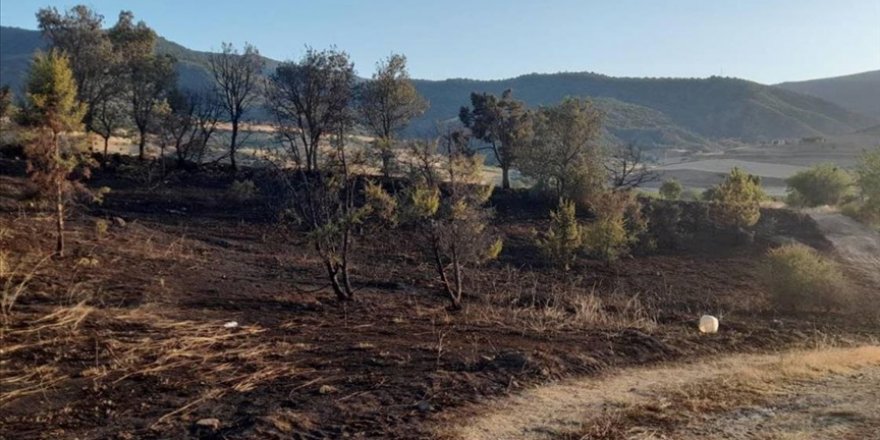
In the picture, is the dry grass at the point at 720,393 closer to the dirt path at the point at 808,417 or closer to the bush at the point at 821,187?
the dirt path at the point at 808,417

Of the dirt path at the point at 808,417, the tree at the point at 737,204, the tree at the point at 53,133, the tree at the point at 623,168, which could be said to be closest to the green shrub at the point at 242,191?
the tree at the point at 53,133

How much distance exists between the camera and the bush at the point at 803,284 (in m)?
17.8

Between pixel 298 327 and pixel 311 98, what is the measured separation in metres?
10.7

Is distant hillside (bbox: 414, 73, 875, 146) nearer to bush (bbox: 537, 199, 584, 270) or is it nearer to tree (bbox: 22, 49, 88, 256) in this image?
bush (bbox: 537, 199, 584, 270)

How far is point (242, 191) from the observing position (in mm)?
24609

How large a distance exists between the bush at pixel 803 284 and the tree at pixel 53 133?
16.9 meters

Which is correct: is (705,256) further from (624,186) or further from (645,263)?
(624,186)

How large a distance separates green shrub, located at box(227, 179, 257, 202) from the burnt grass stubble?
2.87ft

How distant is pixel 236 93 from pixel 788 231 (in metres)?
24.3

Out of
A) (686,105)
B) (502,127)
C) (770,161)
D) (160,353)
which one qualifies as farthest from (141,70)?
(686,105)

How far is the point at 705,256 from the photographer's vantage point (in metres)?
24.5

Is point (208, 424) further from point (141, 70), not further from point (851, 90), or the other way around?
point (851, 90)

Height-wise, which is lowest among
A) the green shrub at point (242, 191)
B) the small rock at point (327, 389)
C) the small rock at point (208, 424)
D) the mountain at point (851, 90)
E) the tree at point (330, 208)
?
the small rock at point (327, 389)

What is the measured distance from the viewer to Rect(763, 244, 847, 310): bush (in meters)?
17.8
